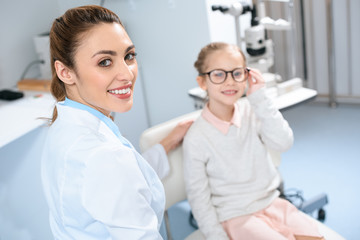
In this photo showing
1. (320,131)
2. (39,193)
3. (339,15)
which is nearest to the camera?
(39,193)

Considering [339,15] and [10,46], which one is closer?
[10,46]

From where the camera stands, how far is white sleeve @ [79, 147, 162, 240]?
0.71 meters

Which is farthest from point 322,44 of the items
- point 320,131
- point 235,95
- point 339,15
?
point 235,95

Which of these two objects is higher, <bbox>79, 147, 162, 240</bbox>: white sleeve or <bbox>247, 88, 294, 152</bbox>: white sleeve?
<bbox>79, 147, 162, 240</bbox>: white sleeve

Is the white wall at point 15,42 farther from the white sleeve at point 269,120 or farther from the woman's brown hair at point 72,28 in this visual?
the woman's brown hair at point 72,28

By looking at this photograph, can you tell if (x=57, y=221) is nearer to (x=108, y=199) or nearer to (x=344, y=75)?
(x=108, y=199)

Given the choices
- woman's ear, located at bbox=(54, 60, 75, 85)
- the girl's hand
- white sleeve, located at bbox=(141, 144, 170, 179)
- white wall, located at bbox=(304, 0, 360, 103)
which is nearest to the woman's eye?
woman's ear, located at bbox=(54, 60, 75, 85)

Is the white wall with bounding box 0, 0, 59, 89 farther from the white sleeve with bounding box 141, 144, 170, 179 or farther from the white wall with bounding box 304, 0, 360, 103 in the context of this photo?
the white wall with bounding box 304, 0, 360, 103

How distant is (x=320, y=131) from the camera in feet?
8.96

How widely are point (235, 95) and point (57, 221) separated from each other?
0.73 meters

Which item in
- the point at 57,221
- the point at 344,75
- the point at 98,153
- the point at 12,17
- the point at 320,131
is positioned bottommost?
the point at 320,131

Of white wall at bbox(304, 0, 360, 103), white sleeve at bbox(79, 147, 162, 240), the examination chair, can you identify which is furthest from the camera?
white wall at bbox(304, 0, 360, 103)

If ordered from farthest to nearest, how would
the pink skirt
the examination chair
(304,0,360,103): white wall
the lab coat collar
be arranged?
(304,0,360,103): white wall → the examination chair → the pink skirt → the lab coat collar

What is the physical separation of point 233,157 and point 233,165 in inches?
1.1
